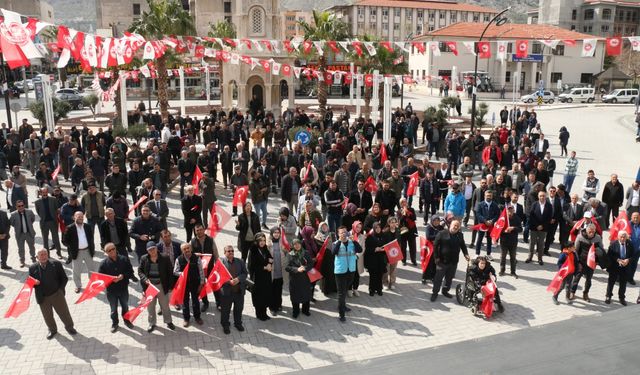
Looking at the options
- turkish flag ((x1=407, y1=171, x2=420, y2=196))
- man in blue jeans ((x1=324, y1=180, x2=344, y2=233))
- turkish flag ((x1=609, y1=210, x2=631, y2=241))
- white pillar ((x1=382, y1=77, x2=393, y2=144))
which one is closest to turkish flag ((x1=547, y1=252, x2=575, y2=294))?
turkish flag ((x1=609, y1=210, x2=631, y2=241))

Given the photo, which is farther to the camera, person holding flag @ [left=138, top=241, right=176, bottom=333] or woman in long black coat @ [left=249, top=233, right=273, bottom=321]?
woman in long black coat @ [left=249, top=233, right=273, bottom=321]

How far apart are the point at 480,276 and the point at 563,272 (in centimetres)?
166

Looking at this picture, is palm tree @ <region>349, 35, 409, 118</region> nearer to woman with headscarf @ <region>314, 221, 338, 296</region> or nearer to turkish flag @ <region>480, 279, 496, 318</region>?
woman with headscarf @ <region>314, 221, 338, 296</region>

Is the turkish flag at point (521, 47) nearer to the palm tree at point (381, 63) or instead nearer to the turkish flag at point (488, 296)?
the palm tree at point (381, 63)

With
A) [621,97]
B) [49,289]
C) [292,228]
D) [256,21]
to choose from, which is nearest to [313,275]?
[292,228]

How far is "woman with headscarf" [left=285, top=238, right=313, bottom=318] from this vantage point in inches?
349

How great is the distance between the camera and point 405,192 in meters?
15.7

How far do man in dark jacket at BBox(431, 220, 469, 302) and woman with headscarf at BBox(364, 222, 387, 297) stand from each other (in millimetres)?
945

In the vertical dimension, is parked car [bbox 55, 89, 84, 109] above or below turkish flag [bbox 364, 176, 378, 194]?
above

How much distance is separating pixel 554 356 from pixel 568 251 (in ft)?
7.81

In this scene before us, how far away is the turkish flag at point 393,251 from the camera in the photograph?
978 cm

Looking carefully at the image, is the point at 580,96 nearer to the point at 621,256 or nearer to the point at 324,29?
the point at 324,29

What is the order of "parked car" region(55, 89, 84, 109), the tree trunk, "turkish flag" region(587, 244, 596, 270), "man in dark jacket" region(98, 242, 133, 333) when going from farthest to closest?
"parked car" region(55, 89, 84, 109) → the tree trunk → "turkish flag" region(587, 244, 596, 270) → "man in dark jacket" region(98, 242, 133, 333)

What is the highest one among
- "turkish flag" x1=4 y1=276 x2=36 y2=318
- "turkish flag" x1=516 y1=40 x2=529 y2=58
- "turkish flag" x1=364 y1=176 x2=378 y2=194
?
"turkish flag" x1=516 y1=40 x2=529 y2=58
